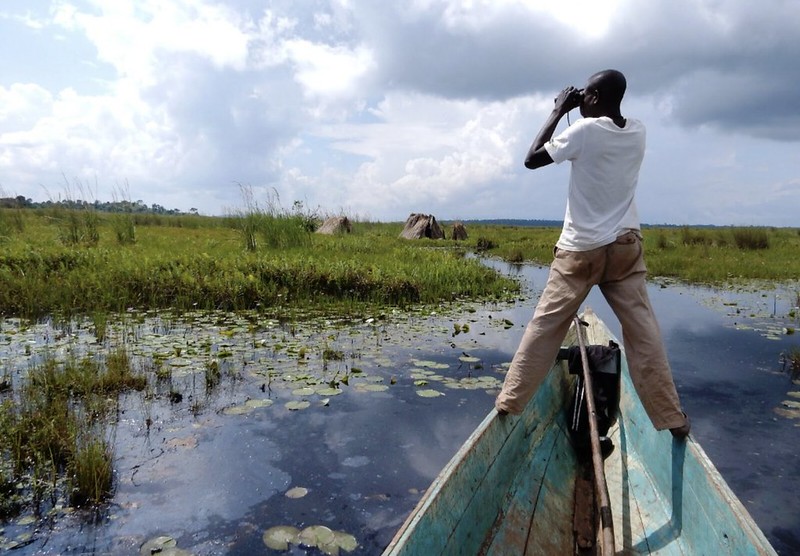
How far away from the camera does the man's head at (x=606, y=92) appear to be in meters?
2.99

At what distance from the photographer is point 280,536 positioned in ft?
10.4

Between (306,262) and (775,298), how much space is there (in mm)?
9831

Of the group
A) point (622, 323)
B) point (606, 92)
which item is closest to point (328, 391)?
point (622, 323)

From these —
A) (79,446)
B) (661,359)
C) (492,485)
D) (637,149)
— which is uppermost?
(637,149)

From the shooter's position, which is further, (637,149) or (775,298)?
(775,298)

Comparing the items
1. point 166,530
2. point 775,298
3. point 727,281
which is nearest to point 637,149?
point 166,530

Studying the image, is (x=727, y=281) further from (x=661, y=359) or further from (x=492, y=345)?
(x=661, y=359)

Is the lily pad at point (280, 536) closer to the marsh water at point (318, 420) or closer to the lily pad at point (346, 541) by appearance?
the marsh water at point (318, 420)

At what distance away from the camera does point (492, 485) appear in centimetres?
271

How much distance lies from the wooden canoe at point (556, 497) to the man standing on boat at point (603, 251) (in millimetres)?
295

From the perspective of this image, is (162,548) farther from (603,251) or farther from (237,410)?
(603,251)

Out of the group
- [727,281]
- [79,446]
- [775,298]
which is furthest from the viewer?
[727,281]

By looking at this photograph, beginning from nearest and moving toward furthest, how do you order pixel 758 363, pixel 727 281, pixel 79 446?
pixel 79 446, pixel 758 363, pixel 727 281

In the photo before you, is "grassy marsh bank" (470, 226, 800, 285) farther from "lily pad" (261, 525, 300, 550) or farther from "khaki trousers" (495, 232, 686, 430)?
"lily pad" (261, 525, 300, 550)
